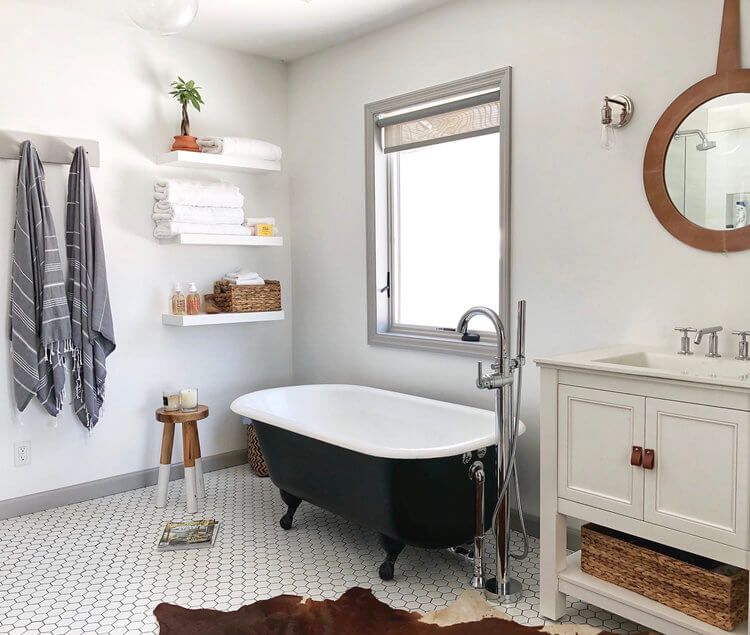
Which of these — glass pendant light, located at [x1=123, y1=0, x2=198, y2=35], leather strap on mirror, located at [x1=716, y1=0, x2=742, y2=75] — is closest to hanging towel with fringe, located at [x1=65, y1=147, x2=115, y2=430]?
glass pendant light, located at [x1=123, y1=0, x2=198, y2=35]

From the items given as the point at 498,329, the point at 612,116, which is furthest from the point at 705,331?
the point at 612,116

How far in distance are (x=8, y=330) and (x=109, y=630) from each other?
1676 millimetres

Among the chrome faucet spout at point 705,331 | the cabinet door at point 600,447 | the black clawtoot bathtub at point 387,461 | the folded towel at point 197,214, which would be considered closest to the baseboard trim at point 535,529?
the black clawtoot bathtub at point 387,461

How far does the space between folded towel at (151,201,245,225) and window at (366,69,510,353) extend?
780 millimetres

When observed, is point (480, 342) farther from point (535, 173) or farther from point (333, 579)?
point (333, 579)

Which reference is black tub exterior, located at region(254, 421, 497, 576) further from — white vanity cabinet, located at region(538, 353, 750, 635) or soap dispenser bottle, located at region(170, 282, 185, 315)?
soap dispenser bottle, located at region(170, 282, 185, 315)

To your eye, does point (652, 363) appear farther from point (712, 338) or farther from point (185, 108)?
point (185, 108)

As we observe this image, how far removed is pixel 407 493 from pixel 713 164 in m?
1.62

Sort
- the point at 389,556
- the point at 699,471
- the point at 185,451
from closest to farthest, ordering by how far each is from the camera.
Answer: the point at 699,471 < the point at 389,556 < the point at 185,451

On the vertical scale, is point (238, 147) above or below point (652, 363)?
above

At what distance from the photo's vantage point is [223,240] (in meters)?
3.91

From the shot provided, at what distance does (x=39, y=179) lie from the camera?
3.38 meters

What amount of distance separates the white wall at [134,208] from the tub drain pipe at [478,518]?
6.88 feet

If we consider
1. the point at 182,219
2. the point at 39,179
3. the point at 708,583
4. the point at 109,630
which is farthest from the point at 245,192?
the point at 708,583
